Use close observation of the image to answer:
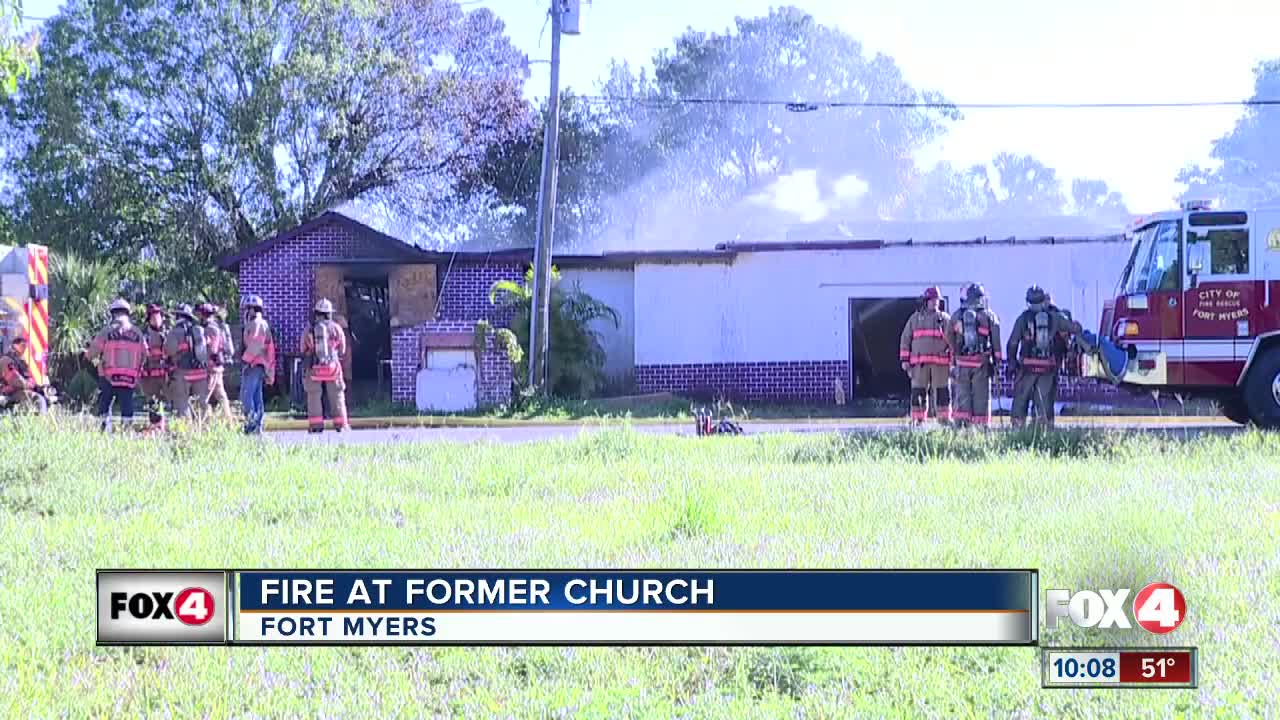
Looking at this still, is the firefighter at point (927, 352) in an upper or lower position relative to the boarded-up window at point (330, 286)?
lower

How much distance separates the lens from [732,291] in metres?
18.3

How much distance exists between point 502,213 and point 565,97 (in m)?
3.93

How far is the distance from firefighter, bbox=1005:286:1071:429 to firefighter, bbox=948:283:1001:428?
269mm

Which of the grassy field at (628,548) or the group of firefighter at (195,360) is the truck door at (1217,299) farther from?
the group of firefighter at (195,360)

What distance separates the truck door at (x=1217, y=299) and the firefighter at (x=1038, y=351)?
5.08 feet

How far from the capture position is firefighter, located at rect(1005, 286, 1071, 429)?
428 inches

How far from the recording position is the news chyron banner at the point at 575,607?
271 centimetres

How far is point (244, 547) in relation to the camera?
4348mm

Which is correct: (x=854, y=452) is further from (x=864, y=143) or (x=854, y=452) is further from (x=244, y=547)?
(x=864, y=143)

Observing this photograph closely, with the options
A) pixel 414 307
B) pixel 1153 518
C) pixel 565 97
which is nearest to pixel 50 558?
pixel 1153 518

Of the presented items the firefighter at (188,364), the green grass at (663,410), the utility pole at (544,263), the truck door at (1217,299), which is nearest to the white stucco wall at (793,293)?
the green grass at (663,410)

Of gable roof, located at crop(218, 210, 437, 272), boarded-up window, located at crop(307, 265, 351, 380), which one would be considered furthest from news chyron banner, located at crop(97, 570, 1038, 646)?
boarded-up window, located at crop(307, 265, 351, 380)

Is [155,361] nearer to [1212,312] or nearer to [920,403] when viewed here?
[920,403]

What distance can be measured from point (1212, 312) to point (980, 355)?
2.43m
